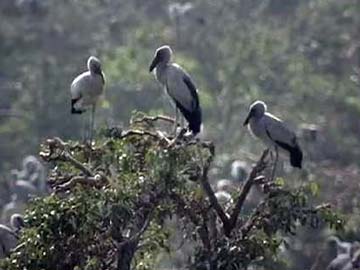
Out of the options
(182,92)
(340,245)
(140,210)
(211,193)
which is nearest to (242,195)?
(211,193)

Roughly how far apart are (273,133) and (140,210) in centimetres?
240

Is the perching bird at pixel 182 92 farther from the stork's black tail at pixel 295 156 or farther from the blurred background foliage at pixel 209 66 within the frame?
the blurred background foliage at pixel 209 66

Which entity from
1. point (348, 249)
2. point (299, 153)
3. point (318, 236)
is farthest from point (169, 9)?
point (299, 153)

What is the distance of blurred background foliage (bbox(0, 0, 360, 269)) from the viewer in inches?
1058

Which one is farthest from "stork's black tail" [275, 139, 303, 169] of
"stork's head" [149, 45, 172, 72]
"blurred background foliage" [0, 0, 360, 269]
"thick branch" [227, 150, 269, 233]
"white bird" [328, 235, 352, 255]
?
"blurred background foliage" [0, 0, 360, 269]

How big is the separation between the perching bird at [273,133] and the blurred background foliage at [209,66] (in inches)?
315

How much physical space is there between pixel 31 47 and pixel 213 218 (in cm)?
1927

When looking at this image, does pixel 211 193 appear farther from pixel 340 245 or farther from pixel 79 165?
pixel 340 245

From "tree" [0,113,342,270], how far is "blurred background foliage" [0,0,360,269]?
9.89m

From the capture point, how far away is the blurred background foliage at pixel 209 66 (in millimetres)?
26875

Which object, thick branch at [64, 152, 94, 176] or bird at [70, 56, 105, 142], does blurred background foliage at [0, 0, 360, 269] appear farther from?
thick branch at [64, 152, 94, 176]

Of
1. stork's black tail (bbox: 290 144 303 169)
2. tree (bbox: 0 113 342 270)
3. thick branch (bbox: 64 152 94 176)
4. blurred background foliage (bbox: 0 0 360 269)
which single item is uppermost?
blurred background foliage (bbox: 0 0 360 269)

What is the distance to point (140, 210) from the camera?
469 inches

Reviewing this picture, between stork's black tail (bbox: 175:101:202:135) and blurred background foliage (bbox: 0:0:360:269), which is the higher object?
blurred background foliage (bbox: 0:0:360:269)
